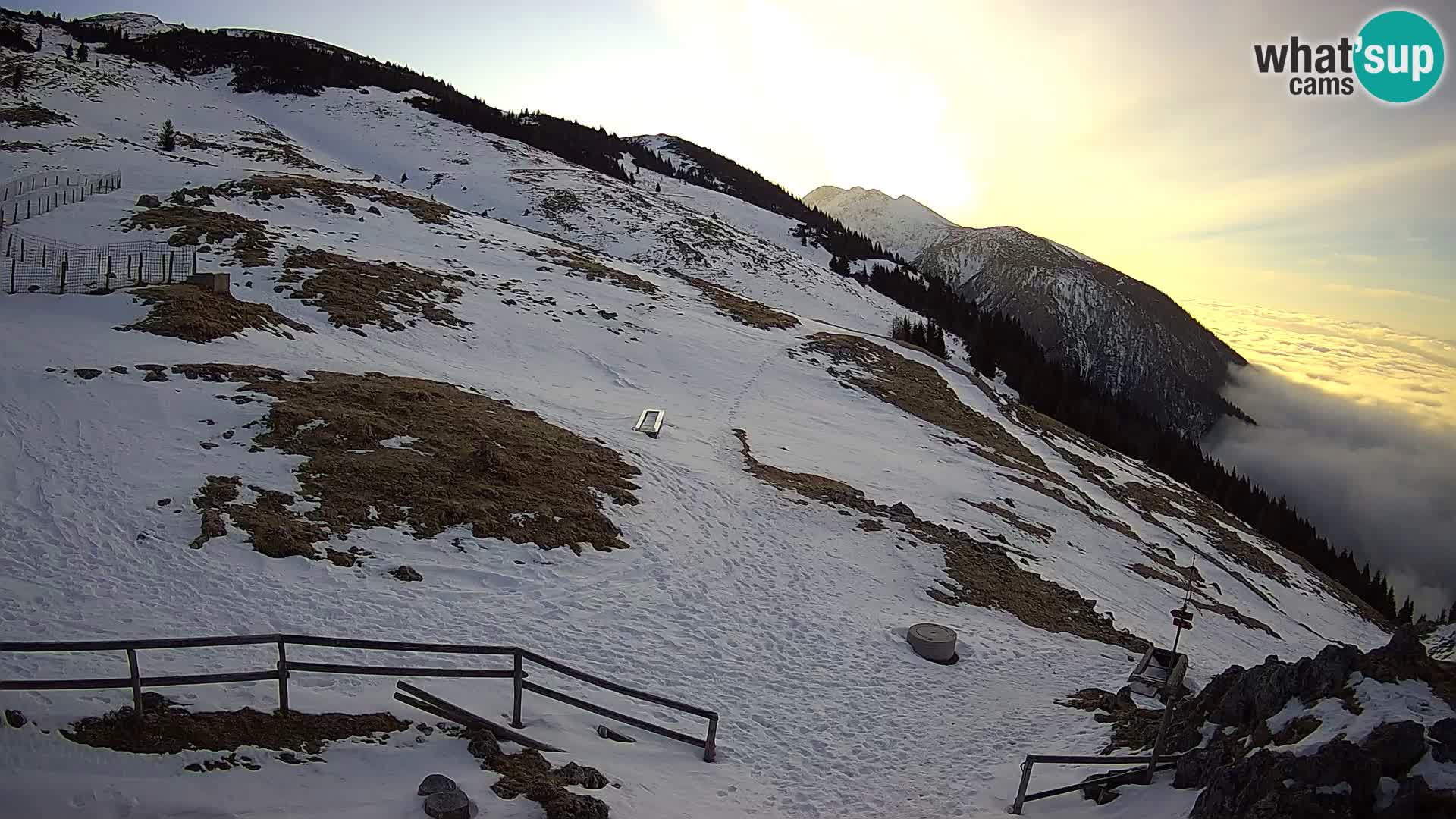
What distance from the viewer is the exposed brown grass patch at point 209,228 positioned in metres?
30.5

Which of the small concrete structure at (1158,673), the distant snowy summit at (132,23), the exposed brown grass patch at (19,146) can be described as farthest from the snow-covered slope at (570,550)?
the distant snowy summit at (132,23)

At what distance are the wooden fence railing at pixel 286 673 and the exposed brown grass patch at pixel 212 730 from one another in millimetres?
190

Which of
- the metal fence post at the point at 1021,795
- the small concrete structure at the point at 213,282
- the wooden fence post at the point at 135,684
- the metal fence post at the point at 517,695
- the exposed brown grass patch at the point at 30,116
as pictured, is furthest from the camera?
the exposed brown grass patch at the point at 30,116

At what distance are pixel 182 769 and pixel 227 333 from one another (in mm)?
17821

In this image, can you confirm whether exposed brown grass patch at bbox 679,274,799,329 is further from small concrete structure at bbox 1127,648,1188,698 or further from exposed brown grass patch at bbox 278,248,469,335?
small concrete structure at bbox 1127,648,1188,698

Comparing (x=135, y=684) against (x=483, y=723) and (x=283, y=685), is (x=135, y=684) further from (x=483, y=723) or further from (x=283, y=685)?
(x=483, y=723)

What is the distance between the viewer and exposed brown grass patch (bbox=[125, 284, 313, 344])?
2097 cm

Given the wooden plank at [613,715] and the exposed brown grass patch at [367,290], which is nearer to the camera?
the wooden plank at [613,715]

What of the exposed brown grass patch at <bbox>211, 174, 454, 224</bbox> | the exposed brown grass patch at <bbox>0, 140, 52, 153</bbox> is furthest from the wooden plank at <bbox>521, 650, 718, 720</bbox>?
the exposed brown grass patch at <bbox>0, 140, 52, 153</bbox>

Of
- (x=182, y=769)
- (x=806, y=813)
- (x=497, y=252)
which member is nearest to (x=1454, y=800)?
(x=806, y=813)

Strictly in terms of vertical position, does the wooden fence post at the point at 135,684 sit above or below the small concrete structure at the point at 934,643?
above

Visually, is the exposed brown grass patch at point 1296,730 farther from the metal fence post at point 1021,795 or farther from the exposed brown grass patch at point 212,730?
the exposed brown grass patch at point 212,730

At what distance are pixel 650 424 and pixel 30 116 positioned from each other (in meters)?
52.7

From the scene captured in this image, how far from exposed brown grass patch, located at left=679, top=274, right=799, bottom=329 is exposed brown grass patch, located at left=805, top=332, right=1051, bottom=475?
281cm
